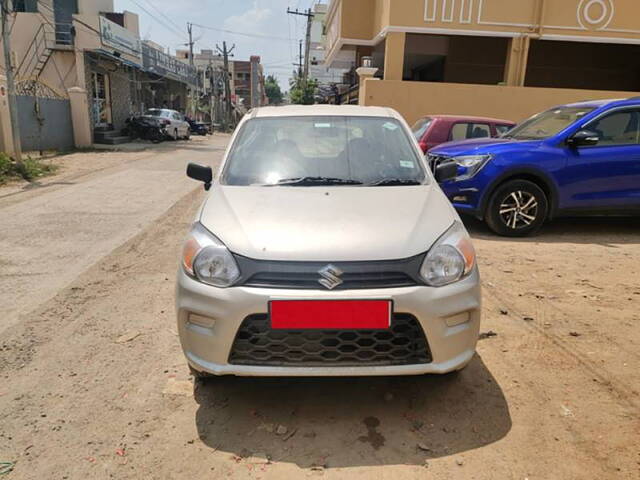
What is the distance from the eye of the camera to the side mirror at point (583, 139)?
20.5 feet

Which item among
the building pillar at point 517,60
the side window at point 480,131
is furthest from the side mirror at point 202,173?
the building pillar at point 517,60

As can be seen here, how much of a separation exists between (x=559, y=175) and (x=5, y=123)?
1270 cm

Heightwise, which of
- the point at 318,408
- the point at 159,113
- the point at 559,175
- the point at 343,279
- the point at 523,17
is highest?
the point at 523,17

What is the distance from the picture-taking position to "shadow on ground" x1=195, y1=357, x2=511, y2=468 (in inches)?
A: 98.7

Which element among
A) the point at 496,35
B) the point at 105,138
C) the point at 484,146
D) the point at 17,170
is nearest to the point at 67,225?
the point at 484,146

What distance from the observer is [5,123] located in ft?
41.7

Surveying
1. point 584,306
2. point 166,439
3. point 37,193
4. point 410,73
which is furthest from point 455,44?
point 166,439

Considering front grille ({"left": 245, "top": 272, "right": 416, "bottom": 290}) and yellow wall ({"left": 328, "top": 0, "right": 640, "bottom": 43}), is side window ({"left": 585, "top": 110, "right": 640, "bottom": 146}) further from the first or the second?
yellow wall ({"left": 328, "top": 0, "right": 640, "bottom": 43})

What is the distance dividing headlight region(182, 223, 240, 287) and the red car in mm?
6701

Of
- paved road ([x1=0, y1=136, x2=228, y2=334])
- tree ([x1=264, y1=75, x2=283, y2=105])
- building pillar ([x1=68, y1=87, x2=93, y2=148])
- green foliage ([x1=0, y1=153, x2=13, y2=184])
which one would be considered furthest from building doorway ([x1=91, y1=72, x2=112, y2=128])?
tree ([x1=264, y1=75, x2=283, y2=105])

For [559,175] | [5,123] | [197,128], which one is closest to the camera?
[559,175]

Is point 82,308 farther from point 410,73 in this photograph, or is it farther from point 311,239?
point 410,73

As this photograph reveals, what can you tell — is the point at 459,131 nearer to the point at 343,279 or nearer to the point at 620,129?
the point at 620,129

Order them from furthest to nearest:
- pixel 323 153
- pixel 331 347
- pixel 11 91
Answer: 1. pixel 11 91
2. pixel 323 153
3. pixel 331 347
